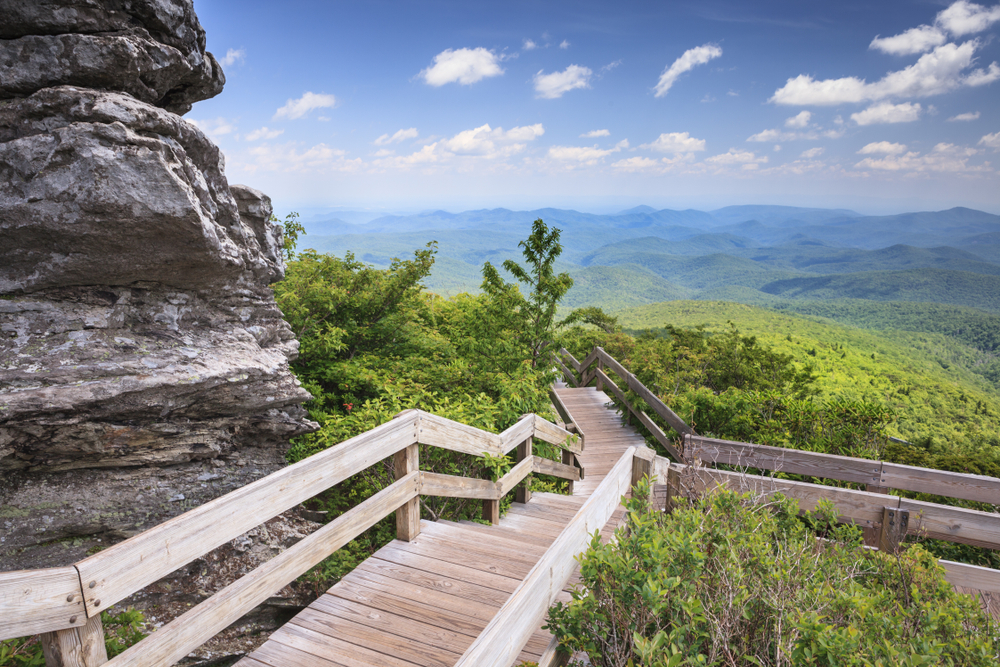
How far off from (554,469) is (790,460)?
228cm

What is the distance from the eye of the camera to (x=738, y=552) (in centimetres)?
244

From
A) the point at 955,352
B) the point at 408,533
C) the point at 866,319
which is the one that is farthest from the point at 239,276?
the point at 866,319

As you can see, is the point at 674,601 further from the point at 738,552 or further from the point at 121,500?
the point at 121,500

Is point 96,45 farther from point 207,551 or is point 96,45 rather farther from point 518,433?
point 518,433

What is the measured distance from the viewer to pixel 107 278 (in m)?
3.82

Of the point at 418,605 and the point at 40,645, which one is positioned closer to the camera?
the point at 40,645

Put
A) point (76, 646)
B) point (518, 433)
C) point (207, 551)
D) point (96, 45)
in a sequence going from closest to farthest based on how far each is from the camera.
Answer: point (76, 646) < point (207, 551) < point (96, 45) < point (518, 433)

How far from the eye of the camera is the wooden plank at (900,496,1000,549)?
393 cm

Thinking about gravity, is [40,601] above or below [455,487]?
above

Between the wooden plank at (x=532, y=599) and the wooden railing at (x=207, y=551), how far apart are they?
3.86ft

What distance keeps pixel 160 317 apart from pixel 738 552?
4498 mm

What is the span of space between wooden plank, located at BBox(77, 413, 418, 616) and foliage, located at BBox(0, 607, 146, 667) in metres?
0.36

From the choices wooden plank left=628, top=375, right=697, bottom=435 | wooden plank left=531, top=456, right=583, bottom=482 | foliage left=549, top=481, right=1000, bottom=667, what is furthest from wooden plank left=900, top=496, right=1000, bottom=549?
wooden plank left=628, top=375, right=697, bottom=435

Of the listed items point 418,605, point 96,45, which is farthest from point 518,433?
point 96,45
